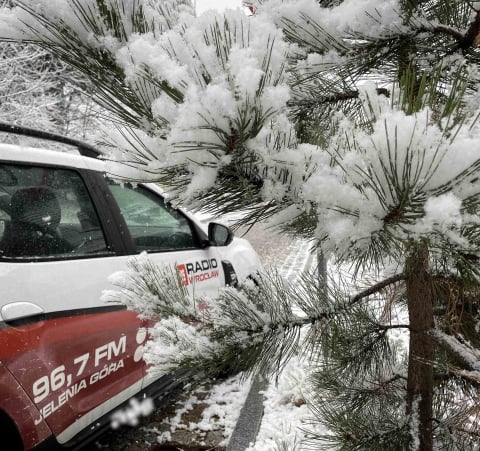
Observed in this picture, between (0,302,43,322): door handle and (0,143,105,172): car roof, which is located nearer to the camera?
(0,302,43,322): door handle

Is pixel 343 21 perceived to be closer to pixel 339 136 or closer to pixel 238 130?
pixel 339 136

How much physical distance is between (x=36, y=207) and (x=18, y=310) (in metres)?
0.60

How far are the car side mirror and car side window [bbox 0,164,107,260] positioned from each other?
1035mm

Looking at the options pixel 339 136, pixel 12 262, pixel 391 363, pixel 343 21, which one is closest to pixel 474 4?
pixel 343 21

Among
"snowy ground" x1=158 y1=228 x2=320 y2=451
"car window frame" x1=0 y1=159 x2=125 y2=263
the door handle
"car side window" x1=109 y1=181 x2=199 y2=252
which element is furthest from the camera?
"car side window" x1=109 y1=181 x2=199 y2=252

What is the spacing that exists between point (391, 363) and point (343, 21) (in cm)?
129

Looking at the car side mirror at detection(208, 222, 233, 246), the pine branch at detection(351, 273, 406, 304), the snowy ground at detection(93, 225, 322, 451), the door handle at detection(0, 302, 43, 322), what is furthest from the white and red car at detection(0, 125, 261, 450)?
the pine branch at detection(351, 273, 406, 304)

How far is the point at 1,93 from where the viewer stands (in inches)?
348

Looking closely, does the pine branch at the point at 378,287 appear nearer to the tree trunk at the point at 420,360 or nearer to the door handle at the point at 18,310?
the tree trunk at the point at 420,360

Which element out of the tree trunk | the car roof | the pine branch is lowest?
the tree trunk

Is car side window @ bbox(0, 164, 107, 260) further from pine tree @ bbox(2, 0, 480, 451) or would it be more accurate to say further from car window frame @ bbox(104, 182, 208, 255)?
pine tree @ bbox(2, 0, 480, 451)

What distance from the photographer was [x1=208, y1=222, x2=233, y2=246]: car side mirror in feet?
10.9

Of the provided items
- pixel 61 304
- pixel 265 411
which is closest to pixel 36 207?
pixel 61 304

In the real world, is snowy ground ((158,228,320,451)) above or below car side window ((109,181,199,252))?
below
